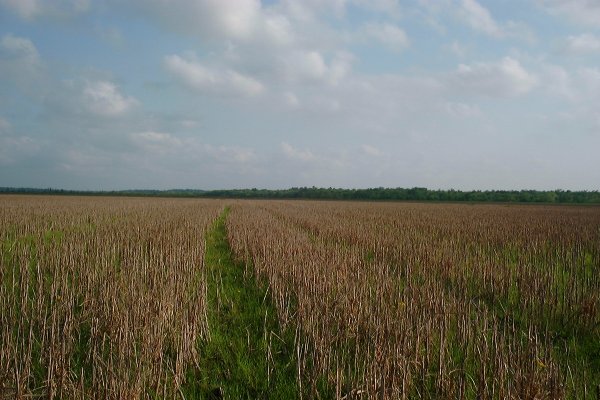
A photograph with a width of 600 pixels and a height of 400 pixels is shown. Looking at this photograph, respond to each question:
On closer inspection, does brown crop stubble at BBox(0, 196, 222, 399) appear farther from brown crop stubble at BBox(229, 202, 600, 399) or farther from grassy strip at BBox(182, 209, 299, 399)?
brown crop stubble at BBox(229, 202, 600, 399)

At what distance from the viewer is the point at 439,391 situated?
10.5 ft

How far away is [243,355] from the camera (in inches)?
158

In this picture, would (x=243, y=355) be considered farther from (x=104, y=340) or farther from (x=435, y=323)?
(x=435, y=323)

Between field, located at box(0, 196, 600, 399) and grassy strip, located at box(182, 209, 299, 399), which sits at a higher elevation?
field, located at box(0, 196, 600, 399)

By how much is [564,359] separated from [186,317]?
3.83 metres

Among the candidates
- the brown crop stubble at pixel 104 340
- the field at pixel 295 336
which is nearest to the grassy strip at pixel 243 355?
the field at pixel 295 336

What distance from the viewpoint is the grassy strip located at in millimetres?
3387

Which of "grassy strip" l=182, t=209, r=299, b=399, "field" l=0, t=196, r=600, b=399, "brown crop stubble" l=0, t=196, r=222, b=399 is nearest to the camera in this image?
"brown crop stubble" l=0, t=196, r=222, b=399

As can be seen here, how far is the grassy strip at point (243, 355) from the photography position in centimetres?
339

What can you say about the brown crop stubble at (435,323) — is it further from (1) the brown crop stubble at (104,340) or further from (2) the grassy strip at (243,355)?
(1) the brown crop stubble at (104,340)

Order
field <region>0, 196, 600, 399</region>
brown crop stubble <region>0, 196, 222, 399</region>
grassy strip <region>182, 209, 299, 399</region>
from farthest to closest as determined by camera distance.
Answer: grassy strip <region>182, 209, 299, 399</region> → field <region>0, 196, 600, 399</region> → brown crop stubble <region>0, 196, 222, 399</region>

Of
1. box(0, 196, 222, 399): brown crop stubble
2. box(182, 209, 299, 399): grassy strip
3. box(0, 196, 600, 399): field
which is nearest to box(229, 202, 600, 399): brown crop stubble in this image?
box(0, 196, 600, 399): field

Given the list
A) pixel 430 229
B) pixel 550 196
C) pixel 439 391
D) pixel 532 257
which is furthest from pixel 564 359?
pixel 550 196

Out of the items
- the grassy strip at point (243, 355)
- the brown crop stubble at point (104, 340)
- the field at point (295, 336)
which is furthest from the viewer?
the grassy strip at point (243, 355)
